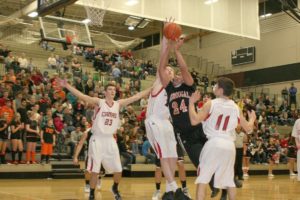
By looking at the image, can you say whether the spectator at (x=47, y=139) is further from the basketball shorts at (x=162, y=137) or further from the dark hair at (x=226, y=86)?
the dark hair at (x=226, y=86)

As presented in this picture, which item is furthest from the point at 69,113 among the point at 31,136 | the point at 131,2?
the point at 131,2

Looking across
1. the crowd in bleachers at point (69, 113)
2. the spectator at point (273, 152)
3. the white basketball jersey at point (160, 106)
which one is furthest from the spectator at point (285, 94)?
the white basketball jersey at point (160, 106)

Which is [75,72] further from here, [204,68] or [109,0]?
[204,68]

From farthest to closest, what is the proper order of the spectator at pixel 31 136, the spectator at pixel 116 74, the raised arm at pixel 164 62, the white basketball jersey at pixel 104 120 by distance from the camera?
1. the spectator at pixel 116 74
2. the spectator at pixel 31 136
3. the white basketball jersey at pixel 104 120
4. the raised arm at pixel 164 62

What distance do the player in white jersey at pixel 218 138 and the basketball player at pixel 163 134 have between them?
1.01 metres

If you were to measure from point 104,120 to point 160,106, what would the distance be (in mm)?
1223

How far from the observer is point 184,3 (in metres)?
19.4

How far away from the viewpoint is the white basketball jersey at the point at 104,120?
7.86 metres

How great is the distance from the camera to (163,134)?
689 cm

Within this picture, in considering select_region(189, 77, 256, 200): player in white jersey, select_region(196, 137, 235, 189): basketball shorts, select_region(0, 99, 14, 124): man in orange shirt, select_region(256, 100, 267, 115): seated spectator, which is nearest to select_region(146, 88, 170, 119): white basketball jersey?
select_region(189, 77, 256, 200): player in white jersey

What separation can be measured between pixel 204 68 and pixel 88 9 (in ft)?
63.7

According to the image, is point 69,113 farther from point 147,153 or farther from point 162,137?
point 162,137

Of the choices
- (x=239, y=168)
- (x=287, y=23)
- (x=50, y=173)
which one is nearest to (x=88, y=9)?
(x=50, y=173)

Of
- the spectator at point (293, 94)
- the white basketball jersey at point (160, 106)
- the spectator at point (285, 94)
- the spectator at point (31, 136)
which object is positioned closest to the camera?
the white basketball jersey at point (160, 106)
